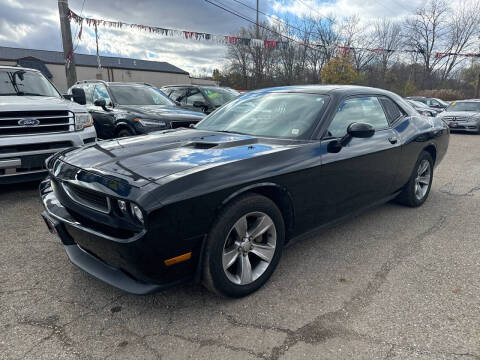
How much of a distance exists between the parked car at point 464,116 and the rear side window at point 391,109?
12462mm

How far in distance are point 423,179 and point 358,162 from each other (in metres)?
1.96

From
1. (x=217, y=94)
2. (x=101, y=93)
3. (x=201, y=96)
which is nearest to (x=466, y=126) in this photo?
(x=217, y=94)

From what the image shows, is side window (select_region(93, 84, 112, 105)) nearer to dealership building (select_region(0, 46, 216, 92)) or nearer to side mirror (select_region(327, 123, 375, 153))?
side mirror (select_region(327, 123, 375, 153))

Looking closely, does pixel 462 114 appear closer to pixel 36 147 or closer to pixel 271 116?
pixel 271 116

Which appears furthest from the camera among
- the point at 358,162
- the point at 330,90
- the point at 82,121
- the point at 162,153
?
the point at 82,121

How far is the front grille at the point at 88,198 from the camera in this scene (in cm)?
206

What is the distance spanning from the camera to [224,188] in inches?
84.0

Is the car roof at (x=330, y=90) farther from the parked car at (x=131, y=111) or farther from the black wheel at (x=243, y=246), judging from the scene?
the parked car at (x=131, y=111)

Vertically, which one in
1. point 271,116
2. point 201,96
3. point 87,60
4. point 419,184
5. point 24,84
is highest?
point 87,60

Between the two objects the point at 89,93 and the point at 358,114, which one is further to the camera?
the point at 89,93

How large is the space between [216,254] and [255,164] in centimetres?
69

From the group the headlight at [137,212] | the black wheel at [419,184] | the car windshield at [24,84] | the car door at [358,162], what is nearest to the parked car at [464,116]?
the black wheel at [419,184]

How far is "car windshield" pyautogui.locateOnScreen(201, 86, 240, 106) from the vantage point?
8916 millimetres

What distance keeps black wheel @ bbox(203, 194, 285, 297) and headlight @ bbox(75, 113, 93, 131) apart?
3674mm
